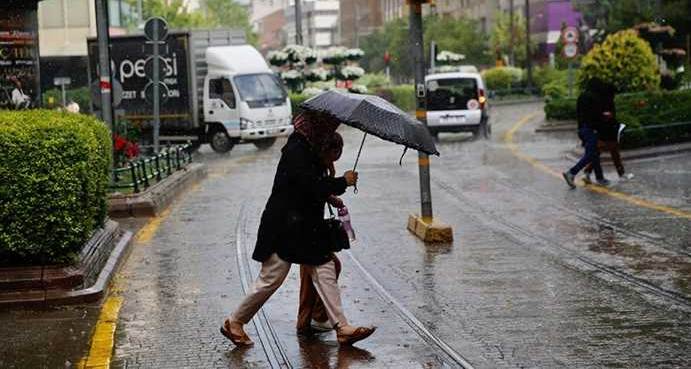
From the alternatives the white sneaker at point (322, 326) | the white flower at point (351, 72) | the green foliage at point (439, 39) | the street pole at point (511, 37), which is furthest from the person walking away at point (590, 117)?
the street pole at point (511, 37)

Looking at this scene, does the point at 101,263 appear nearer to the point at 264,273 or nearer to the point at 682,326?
the point at 264,273

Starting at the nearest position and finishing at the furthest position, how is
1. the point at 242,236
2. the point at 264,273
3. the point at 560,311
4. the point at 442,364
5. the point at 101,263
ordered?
the point at 442,364 < the point at 264,273 < the point at 560,311 < the point at 101,263 < the point at 242,236

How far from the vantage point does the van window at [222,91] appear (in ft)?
119

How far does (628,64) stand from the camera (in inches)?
1284

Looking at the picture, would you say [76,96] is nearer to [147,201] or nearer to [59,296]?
[147,201]

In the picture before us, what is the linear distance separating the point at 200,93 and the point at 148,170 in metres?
15.0

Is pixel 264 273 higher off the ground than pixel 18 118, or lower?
lower

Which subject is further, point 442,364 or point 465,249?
point 465,249

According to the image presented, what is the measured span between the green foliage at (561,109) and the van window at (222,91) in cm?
1005

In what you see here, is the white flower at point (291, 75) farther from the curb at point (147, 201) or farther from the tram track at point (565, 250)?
the tram track at point (565, 250)

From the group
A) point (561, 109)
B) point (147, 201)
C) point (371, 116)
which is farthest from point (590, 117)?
point (561, 109)

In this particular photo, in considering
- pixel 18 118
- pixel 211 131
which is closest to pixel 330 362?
pixel 18 118

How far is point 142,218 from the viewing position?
1780 cm

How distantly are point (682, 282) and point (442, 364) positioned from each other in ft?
12.3
